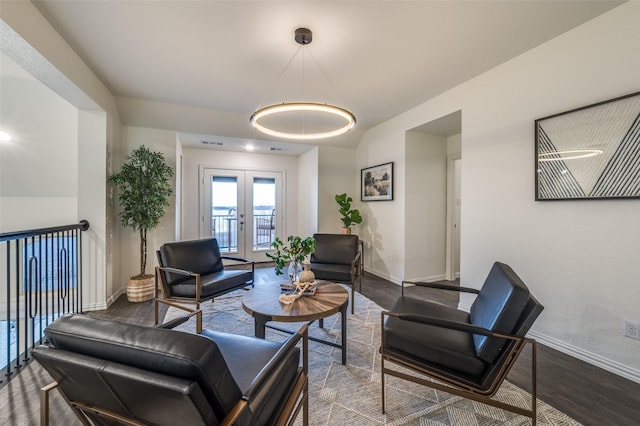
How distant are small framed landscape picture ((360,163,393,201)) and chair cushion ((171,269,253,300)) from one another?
8.66ft

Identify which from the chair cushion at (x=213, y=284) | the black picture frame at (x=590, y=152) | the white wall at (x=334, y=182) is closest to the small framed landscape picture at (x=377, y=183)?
the white wall at (x=334, y=182)

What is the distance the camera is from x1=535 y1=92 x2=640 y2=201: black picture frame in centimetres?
201

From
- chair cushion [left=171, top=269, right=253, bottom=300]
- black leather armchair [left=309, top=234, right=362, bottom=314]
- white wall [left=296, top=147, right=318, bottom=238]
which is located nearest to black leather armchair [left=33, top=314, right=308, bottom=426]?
chair cushion [left=171, top=269, right=253, bottom=300]

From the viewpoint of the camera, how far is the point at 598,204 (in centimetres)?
220

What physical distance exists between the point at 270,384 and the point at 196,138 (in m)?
4.64

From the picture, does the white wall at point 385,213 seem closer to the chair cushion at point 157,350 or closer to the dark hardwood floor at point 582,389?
the dark hardwood floor at point 582,389

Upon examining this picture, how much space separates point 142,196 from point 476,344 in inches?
156

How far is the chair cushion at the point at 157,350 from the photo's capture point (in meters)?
0.83

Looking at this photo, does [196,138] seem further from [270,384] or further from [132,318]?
[270,384]

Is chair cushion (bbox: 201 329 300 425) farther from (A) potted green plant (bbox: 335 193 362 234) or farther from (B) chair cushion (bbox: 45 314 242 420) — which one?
(A) potted green plant (bbox: 335 193 362 234)

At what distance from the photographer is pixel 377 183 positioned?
194 inches

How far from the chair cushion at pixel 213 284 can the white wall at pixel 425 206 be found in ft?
8.30

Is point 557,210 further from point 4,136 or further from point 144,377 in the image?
point 4,136

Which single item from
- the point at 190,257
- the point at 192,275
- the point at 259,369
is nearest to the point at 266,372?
the point at 259,369
